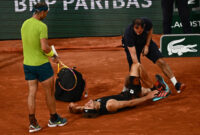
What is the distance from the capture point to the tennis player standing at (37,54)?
4.78 m

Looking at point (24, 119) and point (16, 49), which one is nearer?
point (24, 119)

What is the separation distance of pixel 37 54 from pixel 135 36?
1947 mm

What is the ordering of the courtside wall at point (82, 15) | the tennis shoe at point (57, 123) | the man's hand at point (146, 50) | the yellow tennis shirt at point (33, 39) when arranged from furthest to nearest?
1. the courtside wall at point (82, 15)
2. the man's hand at point (146, 50)
3. the tennis shoe at point (57, 123)
4. the yellow tennis shirt at point (33, 39)

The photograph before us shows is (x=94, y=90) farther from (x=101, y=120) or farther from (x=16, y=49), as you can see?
(x=16, y=49)

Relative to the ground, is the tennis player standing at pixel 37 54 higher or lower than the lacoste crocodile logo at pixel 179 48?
higher

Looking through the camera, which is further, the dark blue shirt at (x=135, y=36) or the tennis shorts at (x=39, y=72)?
the dark blue shirt at (x=135, y=36)

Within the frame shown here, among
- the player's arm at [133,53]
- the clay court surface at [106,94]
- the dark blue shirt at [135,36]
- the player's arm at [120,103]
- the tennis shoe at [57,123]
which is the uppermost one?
the dark blue shirt at [135,36]

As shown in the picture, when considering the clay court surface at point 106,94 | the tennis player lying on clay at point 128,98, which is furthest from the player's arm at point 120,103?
the clay court surface at point 106,94

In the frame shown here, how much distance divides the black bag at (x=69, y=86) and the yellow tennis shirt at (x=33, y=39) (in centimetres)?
139

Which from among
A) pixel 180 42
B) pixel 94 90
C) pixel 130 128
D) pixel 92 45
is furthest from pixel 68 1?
pixel 130 128

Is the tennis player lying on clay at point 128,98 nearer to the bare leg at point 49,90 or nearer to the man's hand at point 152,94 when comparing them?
the man's hand at point 152,94

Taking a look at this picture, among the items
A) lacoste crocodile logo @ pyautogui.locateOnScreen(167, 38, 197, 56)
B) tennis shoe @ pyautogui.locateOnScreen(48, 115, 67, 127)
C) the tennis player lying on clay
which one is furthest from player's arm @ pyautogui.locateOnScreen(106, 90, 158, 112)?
lacoste crocodile logo @ pyautogui.locateOnScreen(167, 38, 197, 56)

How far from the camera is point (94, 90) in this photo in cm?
705

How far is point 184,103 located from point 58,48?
577 cm
